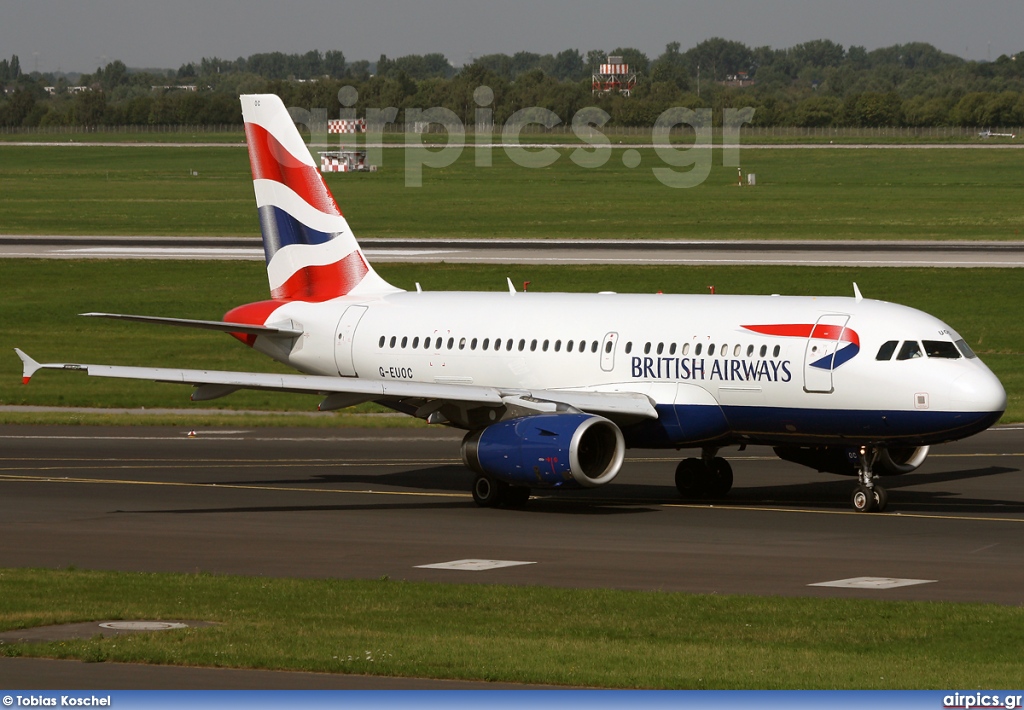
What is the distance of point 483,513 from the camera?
36.6 meters

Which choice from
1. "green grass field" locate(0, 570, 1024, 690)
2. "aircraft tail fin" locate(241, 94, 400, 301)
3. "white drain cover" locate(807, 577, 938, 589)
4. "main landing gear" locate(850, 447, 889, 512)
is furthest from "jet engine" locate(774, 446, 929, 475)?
"green grass field" locate(0, 570, 1024, 690)

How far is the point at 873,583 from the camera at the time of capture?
1054 inches

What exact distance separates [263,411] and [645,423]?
2511cm

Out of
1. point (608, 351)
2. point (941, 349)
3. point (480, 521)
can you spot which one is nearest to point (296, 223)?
point (608, 351)

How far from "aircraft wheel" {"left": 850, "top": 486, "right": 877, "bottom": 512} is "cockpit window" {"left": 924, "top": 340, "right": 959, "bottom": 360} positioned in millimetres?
3362

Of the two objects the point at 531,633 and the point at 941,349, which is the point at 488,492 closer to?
the point at 941,349

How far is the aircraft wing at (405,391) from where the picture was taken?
3606cm

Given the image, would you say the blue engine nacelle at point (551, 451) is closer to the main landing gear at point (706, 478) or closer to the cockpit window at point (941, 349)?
the main landing gear at point (706, 478)

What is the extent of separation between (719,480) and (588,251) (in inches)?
2279

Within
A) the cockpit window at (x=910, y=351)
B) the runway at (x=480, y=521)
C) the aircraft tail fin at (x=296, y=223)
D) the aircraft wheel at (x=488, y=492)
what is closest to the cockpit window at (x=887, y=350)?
the cockpit window at (x=910, y=351)

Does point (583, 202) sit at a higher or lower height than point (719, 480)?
higher

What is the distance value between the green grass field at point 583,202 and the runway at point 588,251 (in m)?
6.56

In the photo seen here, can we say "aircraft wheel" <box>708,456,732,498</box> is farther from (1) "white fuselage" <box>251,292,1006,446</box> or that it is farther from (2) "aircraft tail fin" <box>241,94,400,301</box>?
(2) "aircraft tail fin" <box>241,94,400,301</box>

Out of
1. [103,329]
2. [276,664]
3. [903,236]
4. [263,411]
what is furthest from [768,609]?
[903,236]
